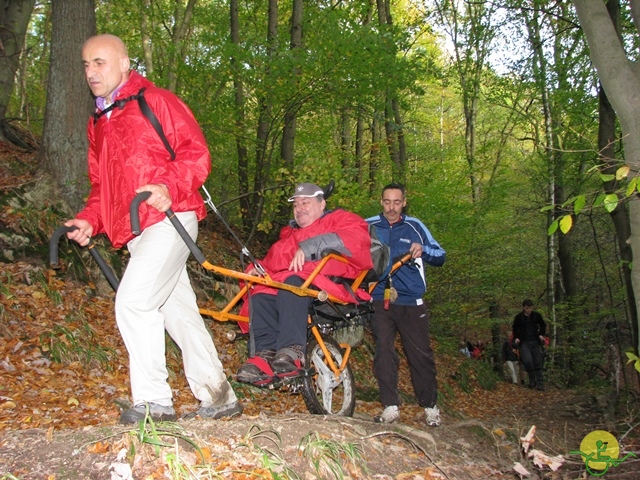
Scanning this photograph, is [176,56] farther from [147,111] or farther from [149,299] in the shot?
[149,299]

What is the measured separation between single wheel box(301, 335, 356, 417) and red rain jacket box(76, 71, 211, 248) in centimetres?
188

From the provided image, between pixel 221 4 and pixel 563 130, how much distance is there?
12.2m

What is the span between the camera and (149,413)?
12.0 feet

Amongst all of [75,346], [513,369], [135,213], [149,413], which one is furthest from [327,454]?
[513,369]

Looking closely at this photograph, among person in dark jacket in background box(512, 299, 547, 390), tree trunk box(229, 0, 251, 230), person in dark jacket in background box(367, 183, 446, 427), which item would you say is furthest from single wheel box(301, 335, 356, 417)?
person in dark jacket in background box(512, 299, 547, 390)

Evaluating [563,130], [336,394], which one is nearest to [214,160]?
[336,394]

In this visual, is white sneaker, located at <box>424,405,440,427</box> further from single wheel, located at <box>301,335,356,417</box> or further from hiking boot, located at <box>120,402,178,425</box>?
hiking boot, located at <box>120,402,178,425</box>

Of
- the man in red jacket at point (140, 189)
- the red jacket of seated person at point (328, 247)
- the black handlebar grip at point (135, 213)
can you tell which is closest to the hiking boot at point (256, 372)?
the red jacket of seated person at point (328, 247)

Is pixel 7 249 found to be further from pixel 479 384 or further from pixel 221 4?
pixel 221 4

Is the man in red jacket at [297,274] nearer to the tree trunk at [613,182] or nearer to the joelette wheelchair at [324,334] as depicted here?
the joelette wheelchair at [324,334]

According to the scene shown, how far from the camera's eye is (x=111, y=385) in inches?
215

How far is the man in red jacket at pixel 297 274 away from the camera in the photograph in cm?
460

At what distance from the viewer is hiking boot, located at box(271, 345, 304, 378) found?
4539 millimetres

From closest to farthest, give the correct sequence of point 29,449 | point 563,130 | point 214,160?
point 29,449 < point 214,160 < point 563,130
